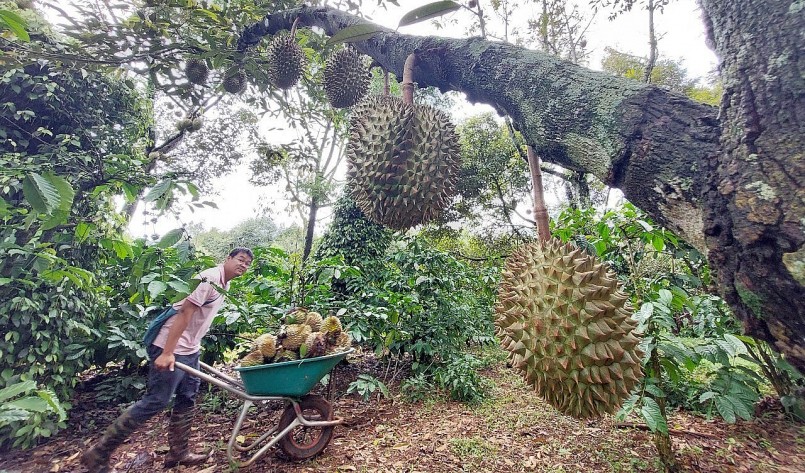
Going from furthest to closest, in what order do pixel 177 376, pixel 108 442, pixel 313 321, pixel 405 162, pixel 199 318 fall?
1. pixel 313 321
2. pixel 199 318
3. pixel 177 376
4. pixel 108 442
5. pixel 405 162

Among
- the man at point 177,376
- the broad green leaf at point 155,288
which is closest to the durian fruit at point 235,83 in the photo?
the man at point 177,376

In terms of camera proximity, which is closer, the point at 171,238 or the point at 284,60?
the point at 171,238

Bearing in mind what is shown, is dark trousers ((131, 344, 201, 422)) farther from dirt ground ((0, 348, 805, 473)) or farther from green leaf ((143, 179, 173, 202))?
green leaf ((143, 179, 173, 202))

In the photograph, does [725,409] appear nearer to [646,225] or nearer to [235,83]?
[646,225]

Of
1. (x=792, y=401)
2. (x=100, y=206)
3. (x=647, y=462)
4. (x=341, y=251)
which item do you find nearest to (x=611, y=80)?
(x=647, y=462)

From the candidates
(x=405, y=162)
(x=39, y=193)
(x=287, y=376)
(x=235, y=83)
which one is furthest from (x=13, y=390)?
(x=235, y=83)

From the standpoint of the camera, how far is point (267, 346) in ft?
8.23

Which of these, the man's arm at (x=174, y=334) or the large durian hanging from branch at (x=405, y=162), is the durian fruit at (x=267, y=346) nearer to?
the man's arm at (x=174, y=334)

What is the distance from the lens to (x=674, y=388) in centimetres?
300

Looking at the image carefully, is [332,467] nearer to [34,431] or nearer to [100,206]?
[34,431]

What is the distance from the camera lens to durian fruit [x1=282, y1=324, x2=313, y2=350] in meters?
2.53

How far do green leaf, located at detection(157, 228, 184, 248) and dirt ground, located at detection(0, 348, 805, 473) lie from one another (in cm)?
200

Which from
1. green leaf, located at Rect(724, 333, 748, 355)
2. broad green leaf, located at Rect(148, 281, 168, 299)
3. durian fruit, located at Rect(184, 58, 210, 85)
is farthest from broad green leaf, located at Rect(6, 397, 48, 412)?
green leaf, located at Rect(724, 333, 748, 355)

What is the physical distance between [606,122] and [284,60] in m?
1.67
